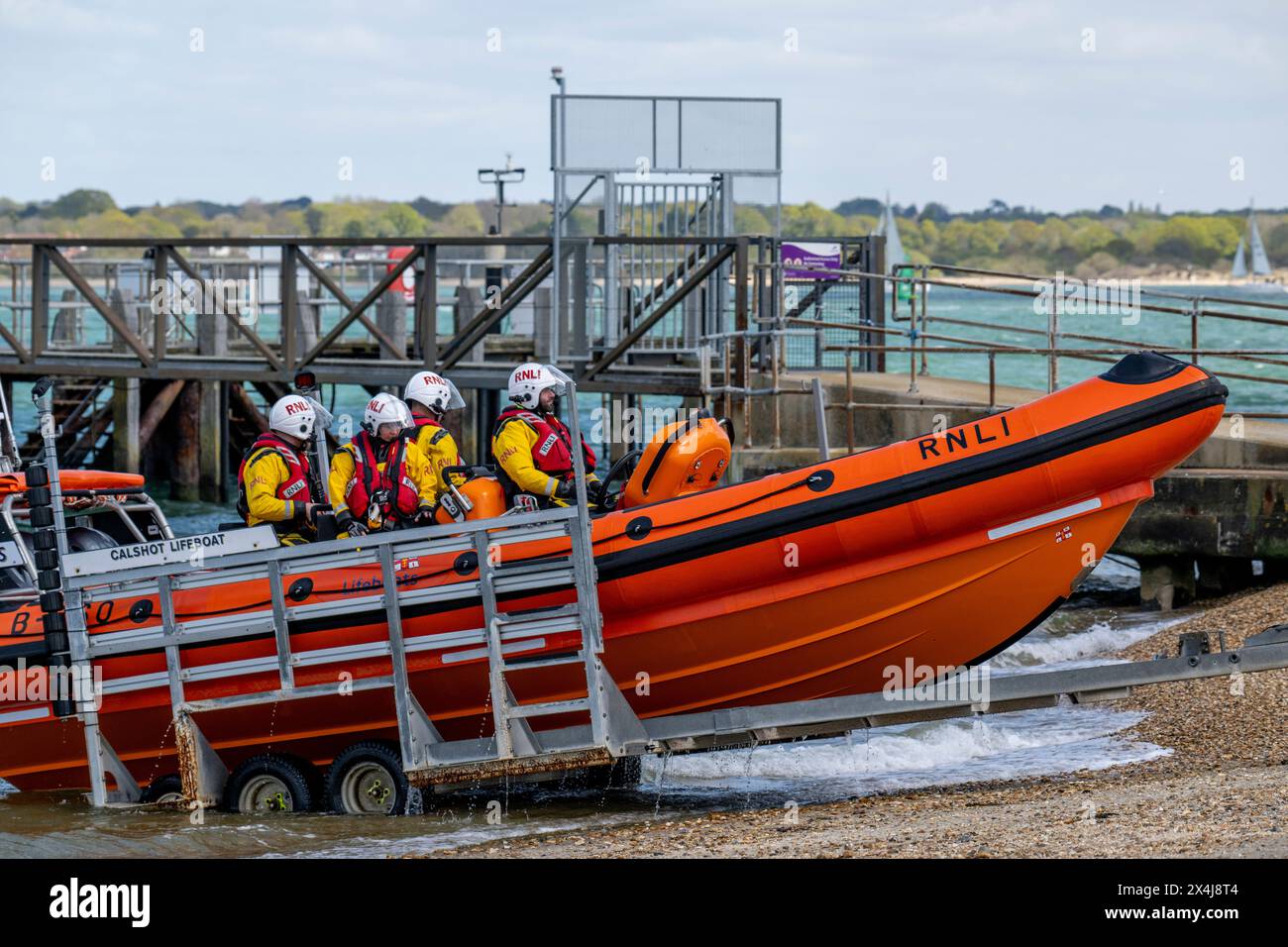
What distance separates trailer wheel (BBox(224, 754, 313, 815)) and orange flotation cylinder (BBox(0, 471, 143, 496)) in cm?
194

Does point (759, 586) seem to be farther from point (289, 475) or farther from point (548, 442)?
point (289, 475)

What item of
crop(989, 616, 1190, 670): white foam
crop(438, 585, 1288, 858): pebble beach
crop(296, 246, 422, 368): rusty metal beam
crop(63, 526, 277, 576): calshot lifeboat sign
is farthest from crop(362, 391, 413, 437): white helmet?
crop(296, 246, 422, 368): rusty metal beam

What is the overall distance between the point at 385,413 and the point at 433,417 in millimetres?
566

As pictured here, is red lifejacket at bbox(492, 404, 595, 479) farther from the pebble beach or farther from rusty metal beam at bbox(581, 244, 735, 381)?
rusty metal beam at bbox(581, 244, 735, 381)

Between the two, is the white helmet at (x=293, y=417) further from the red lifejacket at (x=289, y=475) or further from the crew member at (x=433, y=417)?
the crew member at (x=433, y=417)

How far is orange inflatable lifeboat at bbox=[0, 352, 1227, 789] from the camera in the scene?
28.4 ft

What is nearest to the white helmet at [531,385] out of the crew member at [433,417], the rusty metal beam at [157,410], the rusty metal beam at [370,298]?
the crew member at [433,417]

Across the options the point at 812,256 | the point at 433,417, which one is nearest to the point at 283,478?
the point at 433,417

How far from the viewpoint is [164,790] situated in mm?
9695

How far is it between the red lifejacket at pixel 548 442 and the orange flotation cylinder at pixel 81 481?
2453mm

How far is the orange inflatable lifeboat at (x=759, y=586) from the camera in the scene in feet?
28.4

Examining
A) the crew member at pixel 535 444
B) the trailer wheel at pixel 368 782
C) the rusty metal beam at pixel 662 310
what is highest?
the rusty metal beam at pixel 662 310

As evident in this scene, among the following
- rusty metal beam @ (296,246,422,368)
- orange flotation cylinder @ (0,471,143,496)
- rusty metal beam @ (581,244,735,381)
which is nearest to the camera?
orange flotation cylinder @ (0,471,143,496)
